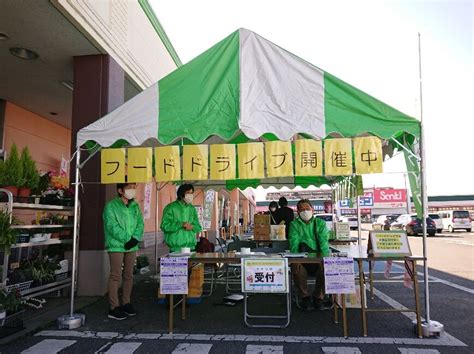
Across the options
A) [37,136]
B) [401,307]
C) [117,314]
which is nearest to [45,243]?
[117,314]

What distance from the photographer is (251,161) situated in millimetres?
4594

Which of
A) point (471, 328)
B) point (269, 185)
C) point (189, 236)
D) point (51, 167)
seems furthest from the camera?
point (51, 167)

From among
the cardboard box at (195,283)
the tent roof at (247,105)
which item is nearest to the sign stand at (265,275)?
the cardboard box at (195,283)

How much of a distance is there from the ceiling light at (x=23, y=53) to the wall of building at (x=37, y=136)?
307 centimetres

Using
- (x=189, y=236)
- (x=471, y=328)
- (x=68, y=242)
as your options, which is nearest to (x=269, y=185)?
(x=189, y=236)

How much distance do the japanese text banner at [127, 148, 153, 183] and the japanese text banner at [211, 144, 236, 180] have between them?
84 cm

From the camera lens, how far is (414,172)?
4496 mm

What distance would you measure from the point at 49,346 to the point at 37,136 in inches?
324

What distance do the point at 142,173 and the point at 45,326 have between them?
2264 millimetres

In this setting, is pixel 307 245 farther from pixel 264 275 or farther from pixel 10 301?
pixel 10 301

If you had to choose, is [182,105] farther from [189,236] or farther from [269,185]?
[269,185]

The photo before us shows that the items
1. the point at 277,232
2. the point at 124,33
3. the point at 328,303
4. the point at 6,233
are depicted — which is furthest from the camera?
the point at 277,232

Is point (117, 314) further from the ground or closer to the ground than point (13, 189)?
closer to the ground

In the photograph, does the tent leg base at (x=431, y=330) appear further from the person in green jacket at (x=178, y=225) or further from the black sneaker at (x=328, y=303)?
the person in green jacket at (x=178, y=225)
